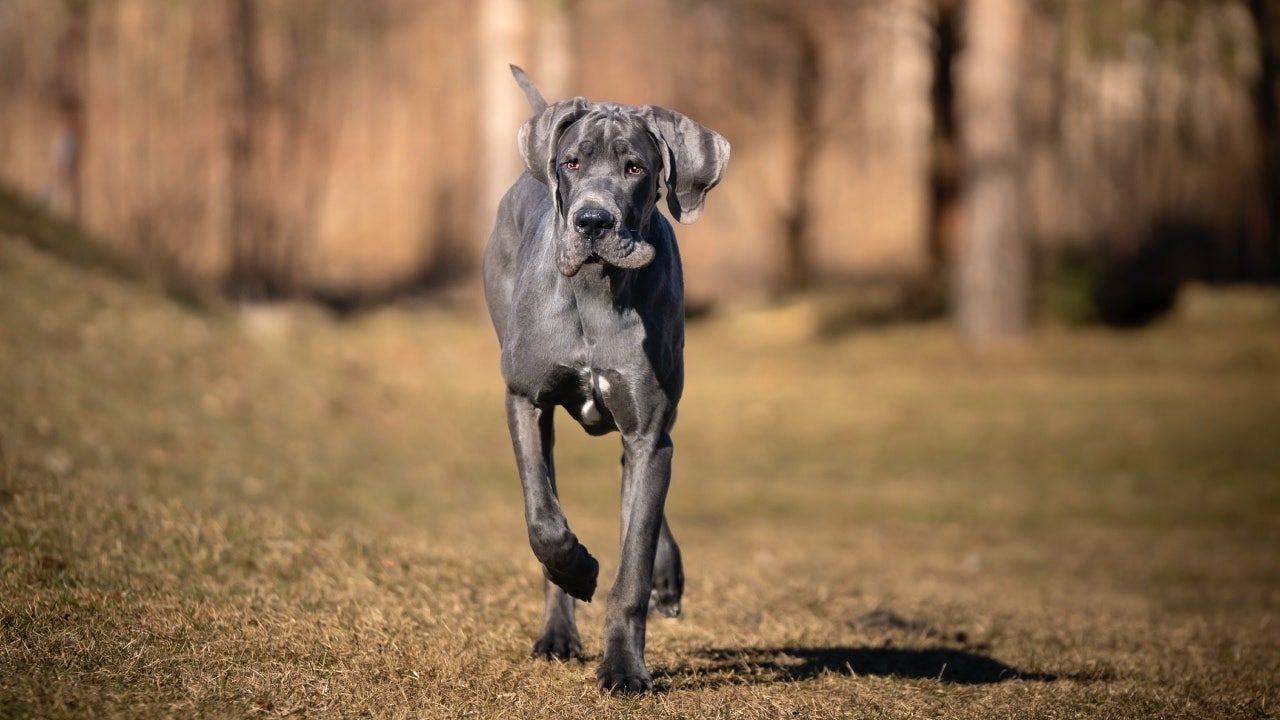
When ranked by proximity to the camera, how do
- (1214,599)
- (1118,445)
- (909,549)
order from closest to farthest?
(1214,599) → (909,549) → (1118,445)

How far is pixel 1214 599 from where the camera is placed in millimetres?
9492

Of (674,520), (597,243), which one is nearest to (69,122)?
(674,520)

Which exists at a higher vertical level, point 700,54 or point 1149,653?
point 700,54

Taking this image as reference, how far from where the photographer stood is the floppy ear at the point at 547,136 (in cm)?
497

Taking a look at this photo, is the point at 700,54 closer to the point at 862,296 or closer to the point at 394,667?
the point at 862,296

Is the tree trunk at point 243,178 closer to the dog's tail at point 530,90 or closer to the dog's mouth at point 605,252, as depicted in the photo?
the dog's tail at point 530,90

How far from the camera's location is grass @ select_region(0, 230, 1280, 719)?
531 centimetres

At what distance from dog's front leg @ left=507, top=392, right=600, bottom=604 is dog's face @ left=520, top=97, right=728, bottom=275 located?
70 centimetres

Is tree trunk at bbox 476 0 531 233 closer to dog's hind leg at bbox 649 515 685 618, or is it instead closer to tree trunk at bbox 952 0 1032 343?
tree trunk at bbox 952 0 1032 343

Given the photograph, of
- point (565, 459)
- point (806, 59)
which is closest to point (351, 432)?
point (565, 459)

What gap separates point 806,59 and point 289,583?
16529 millimetres

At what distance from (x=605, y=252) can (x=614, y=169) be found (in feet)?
1.10

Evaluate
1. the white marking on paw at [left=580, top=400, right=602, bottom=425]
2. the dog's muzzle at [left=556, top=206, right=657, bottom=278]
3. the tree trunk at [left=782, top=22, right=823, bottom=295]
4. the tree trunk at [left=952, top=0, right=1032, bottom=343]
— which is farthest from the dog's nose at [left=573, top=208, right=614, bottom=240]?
the tree trunk at [left=782, top=22, right=823, bottom=295]

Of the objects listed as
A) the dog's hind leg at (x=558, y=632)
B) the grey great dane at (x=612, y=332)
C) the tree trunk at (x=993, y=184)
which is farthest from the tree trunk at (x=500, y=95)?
the grey great dane at (x=612, y=332)
